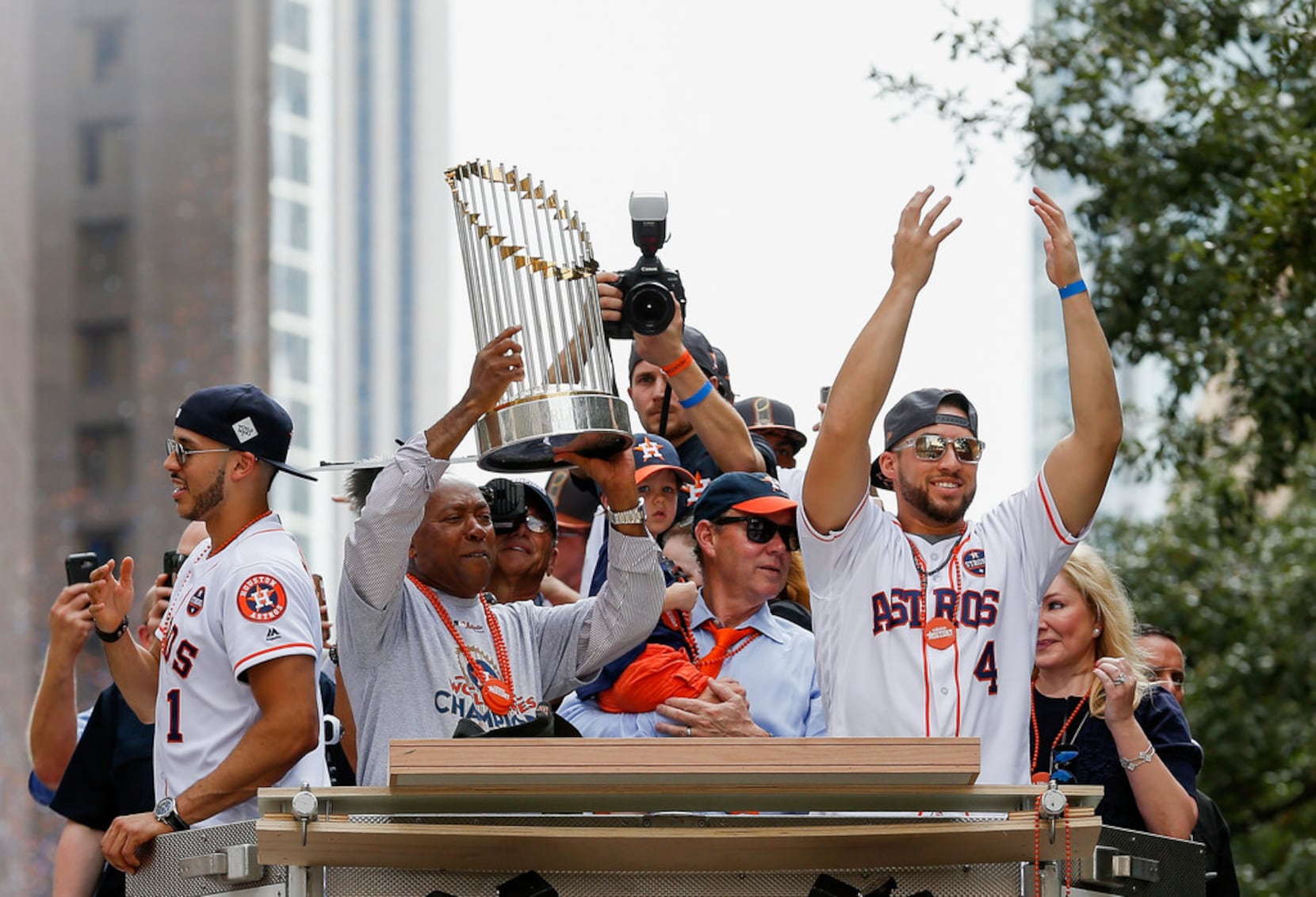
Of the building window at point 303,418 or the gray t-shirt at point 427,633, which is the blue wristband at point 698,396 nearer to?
the gray t-shirt at point 427,633

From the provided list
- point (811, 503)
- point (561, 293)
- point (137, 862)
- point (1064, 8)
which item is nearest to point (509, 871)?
point (137, 862)

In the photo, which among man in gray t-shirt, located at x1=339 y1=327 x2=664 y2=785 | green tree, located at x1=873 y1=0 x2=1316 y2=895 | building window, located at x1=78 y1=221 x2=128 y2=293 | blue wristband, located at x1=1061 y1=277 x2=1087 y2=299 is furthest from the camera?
building window, located at x1=78 y1=221 x2=128 y2=293

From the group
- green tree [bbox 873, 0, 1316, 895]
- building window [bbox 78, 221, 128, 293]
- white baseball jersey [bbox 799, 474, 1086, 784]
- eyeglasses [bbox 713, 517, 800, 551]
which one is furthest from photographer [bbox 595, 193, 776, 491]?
building window [bbox 78, 221, 128, 293]

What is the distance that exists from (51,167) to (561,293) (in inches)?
1825

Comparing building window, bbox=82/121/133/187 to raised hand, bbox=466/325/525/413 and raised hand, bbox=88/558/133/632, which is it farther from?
raised hand, bbox=466/325/525/413

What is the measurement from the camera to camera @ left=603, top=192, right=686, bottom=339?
610cm

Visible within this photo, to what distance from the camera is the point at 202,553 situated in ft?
19.1

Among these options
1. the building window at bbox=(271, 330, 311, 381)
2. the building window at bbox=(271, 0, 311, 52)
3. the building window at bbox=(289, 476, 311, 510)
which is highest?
the building window at bbox=(271, 0, 311, 52)

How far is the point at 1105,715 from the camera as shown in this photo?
582cm

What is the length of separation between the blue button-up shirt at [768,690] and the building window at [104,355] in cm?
4442

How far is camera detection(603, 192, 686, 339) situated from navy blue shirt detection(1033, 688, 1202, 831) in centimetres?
164

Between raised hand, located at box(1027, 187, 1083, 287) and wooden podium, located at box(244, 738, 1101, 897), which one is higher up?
raised hand, located at box(1027, 187, 1083, 287)

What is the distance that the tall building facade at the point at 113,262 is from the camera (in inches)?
1671

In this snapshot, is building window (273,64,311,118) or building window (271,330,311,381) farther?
building window (273,64,311,118)
